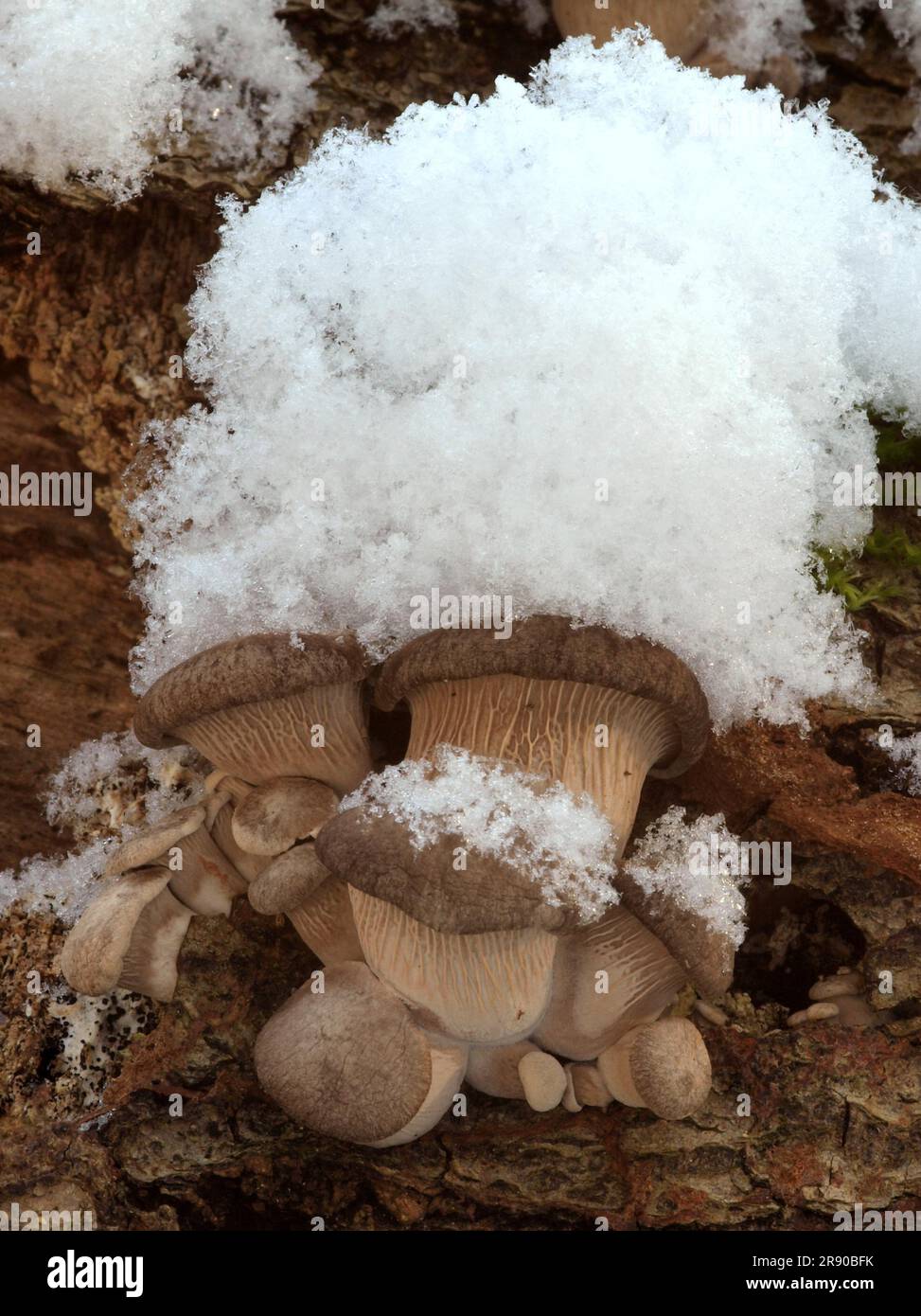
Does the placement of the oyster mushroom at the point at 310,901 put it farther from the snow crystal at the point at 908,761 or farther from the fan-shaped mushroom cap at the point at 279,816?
the snow crystal at the point at 908,761

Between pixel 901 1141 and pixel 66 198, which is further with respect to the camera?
pixel 66 198

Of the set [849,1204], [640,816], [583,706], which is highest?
[583,706]

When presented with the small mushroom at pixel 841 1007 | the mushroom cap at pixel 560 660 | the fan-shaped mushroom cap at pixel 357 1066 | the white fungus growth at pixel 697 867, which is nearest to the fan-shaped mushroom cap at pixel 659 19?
the mushroom cap at pixel 560 660

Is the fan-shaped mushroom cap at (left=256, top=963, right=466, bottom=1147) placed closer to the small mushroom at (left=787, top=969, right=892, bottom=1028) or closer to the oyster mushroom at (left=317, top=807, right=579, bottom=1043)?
the oyster mushroom at (left=317, top=807, right=579, bottom=1043)

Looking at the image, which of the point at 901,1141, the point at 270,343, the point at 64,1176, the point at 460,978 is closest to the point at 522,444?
the point at 270,343

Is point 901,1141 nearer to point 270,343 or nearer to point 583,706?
point 583,706

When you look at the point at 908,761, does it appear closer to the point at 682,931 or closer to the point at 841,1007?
the point at 841,1007

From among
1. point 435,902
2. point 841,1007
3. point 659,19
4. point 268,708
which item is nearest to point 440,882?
point 435,902
